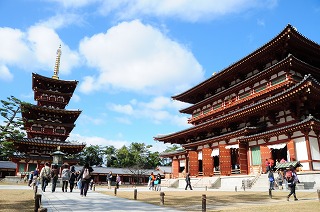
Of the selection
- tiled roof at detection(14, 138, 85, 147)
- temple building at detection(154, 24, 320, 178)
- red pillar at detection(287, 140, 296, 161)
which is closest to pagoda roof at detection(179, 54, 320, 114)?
temple building at detection(154, 24, 320, 178)

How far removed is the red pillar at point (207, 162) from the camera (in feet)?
88.1

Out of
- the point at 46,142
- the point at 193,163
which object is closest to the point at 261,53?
the point at 193,163

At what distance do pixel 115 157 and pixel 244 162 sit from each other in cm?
5632

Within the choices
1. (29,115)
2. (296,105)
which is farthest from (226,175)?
(29,115)

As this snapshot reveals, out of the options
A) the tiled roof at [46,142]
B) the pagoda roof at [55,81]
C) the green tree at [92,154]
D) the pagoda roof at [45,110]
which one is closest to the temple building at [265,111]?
the tiled roof at [46,142]

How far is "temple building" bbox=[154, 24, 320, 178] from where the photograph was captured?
19344mm

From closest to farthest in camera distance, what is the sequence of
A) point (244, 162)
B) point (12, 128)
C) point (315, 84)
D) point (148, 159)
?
point (315, 84), point (244, 162), point (12, 128), point (148, 159)

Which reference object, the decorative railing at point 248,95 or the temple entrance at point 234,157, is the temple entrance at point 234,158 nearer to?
the temple entrance at point 234,157

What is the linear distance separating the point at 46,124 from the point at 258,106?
110ft

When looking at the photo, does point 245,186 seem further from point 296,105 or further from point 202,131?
point 202,131

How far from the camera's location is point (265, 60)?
25.7 meters

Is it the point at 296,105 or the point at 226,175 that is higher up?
the point at 296,105

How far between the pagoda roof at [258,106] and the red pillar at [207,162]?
2580mm

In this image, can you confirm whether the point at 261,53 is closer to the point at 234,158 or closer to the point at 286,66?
the point at 286,66
